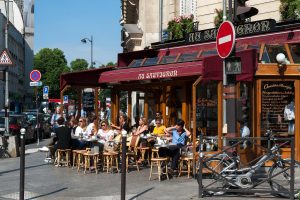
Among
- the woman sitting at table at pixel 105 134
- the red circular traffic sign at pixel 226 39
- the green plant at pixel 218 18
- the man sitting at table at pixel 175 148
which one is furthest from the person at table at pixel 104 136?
the green plant at pixel 218 18

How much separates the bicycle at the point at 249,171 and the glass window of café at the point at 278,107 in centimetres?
370

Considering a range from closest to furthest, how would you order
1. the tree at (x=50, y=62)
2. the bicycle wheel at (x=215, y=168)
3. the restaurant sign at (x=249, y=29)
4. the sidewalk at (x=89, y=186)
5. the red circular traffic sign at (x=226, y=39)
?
the red circular traffic sign at (x=226, y=39), the bicycle wheel at (x=215, y=168), the sidewalk at (x=89, y=186), the restaurant sign at (x=249, y=29), the tree at (x=50, y=62)

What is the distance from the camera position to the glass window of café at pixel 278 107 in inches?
554

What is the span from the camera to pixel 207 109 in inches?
611

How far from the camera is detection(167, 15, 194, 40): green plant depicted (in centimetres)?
2319

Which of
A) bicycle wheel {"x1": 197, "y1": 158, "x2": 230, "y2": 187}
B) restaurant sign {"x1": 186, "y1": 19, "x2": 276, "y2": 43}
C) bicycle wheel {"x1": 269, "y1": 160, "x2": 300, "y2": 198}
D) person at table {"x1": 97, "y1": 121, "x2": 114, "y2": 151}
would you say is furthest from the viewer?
restaurant sign {"x1": 186, "y1": 19, "x2": 276, "y2": 43}

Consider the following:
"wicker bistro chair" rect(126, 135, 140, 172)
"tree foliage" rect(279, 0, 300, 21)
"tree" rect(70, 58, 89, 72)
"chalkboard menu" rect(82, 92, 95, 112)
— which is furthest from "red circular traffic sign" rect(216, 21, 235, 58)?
"tree" rect(70, 58, 89, 72)

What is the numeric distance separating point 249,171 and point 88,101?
2121cm

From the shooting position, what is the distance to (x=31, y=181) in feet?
43.5

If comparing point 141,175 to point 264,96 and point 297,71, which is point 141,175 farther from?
point 297,71

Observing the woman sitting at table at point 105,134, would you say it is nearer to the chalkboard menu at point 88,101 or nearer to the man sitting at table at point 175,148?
the man sitting at table at point 175,148

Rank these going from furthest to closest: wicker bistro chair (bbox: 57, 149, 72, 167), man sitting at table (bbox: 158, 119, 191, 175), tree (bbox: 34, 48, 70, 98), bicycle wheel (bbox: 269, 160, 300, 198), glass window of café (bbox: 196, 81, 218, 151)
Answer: tree (bbox: 34, 48, 70, 98), wicker bistro chair (bbox: 57, 149, 72, 167), glass window of café (bbox: 196, 81, 218, 151), man sitting at table (bbox: 158, 119, 191, 175), bicycle wheel (bbox: 269, 160, 300, 198)

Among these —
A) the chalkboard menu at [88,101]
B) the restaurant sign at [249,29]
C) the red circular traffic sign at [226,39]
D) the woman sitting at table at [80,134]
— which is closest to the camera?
the red circular traffic sign at [226,39]

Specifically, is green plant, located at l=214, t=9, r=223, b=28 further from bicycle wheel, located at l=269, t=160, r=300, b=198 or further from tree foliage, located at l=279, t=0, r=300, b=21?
bicycle wheel, located at l=269, t=160, r=300, b=198
